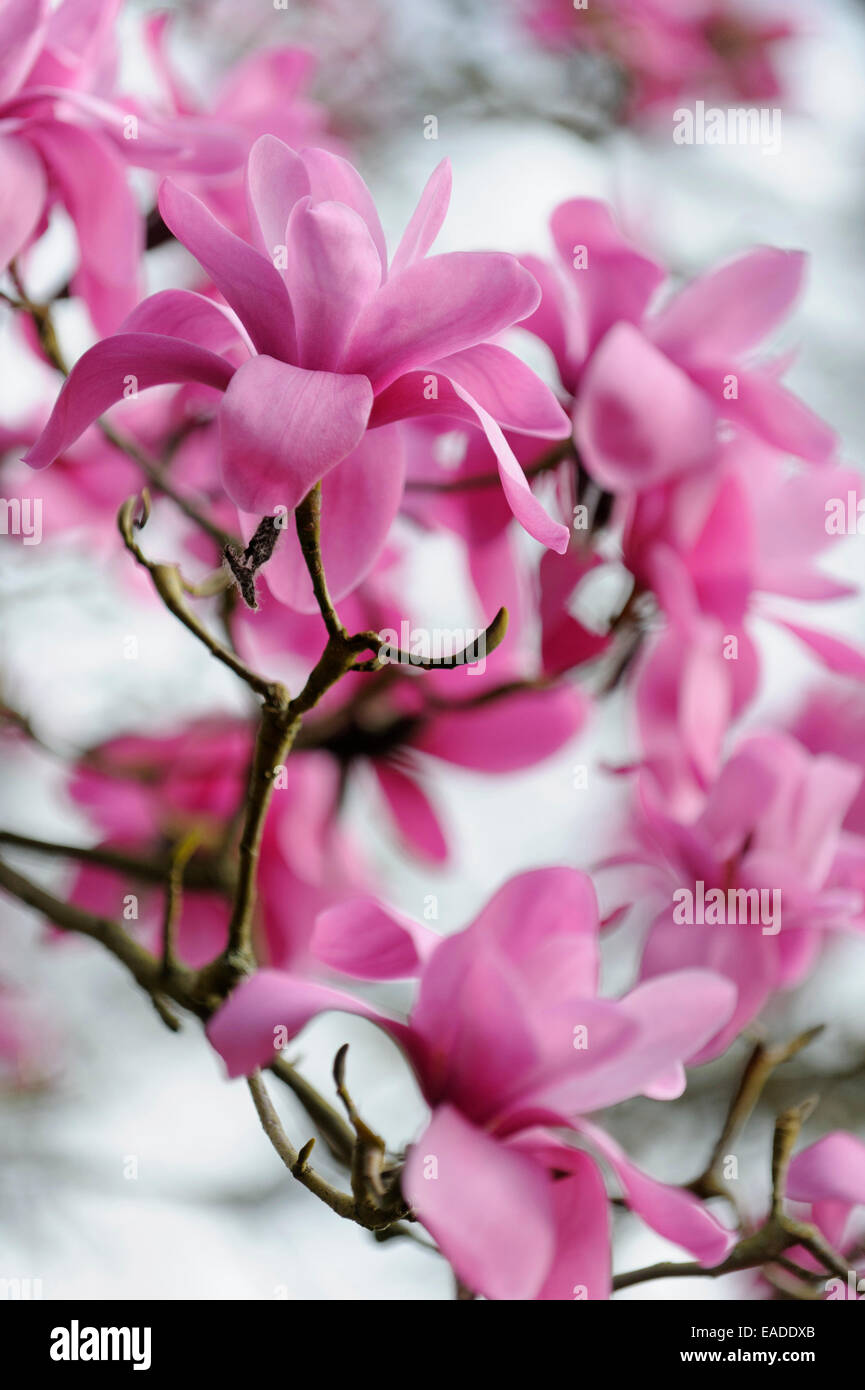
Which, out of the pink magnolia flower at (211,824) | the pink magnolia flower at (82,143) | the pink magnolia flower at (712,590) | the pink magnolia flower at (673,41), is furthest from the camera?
the pink magnolia flower at (673,41)

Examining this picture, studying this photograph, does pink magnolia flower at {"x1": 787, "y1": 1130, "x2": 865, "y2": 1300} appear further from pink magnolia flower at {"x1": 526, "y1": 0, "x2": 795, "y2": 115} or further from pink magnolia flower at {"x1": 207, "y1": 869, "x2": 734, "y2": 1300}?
pink magnolia flower at {"x1": 526, "y1": 0, "x2": 795, "y2": 115}

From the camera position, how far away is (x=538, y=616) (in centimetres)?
69

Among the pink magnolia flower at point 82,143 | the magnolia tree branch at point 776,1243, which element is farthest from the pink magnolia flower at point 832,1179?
the pink magnolia flower at point 82,143

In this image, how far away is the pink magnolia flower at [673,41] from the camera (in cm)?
155

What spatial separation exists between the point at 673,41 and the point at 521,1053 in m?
1.54

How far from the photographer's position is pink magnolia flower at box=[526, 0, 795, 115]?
155 cm

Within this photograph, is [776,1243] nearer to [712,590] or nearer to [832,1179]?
[832,1179]

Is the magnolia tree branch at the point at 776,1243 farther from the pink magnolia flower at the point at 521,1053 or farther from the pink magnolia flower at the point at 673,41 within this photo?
the pink magnolia flower at the point at 673,41

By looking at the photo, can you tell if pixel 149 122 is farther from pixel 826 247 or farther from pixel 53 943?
pixel 826 247

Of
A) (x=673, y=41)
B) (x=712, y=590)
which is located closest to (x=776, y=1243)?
(x=712, y=590)

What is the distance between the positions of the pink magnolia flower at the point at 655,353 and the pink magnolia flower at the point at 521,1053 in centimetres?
24

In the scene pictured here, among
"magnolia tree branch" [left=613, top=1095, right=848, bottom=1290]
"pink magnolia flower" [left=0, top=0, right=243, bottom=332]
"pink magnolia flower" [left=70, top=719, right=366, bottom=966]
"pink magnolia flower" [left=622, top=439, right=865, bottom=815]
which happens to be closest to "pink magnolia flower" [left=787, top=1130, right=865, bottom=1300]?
"magnolia tree branch" [left=613, top=1095, right=848, bottom=1290]

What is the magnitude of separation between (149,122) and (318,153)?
21 centimetres

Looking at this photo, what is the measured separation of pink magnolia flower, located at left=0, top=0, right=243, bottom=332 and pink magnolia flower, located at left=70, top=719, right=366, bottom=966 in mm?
285
